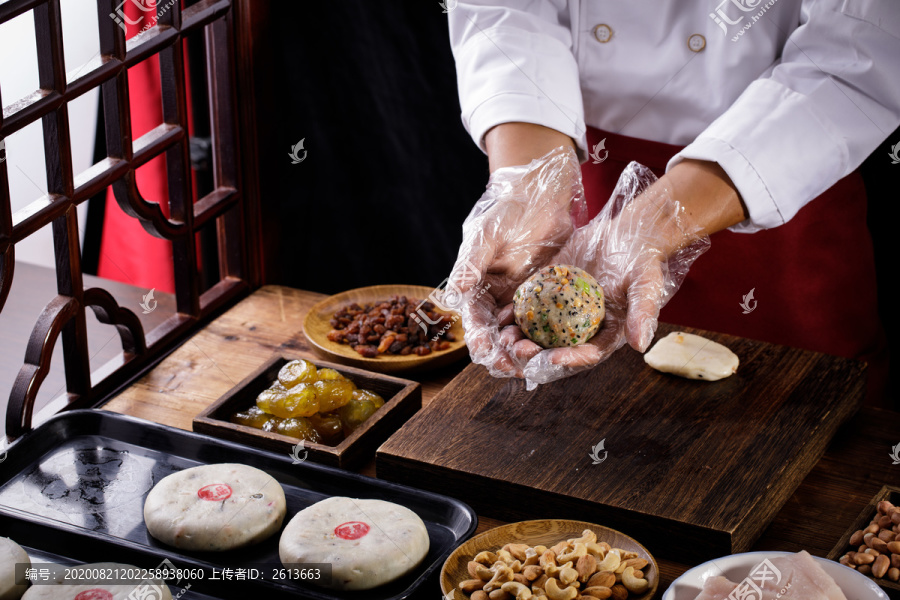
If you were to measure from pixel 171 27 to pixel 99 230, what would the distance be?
52.0 inches

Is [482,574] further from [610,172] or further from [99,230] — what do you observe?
[99,230]

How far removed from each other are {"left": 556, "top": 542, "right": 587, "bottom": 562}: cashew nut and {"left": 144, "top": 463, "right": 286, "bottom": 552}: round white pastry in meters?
0.44

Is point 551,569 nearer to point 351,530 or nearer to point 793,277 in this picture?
point 351,530

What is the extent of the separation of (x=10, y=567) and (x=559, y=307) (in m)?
0.92

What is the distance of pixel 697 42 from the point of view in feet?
6.22

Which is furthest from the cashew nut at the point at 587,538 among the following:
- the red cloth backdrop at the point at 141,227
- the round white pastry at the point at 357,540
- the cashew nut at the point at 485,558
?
the red cloth backdrop at the point at 141,227

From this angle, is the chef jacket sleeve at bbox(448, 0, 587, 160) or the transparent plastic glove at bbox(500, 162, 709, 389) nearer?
the transparent plastic glove at bbox(500, 162, 709, 389)

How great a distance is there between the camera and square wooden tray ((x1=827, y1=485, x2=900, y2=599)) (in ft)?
3.90

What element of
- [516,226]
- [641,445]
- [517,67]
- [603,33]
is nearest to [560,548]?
[641,445]

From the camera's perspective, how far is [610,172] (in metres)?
2.11

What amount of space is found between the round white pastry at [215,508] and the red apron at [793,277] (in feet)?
3.55

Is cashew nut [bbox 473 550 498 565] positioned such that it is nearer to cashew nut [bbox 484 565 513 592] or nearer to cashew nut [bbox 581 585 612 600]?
cashew nut [bbox 484 565 513 592]

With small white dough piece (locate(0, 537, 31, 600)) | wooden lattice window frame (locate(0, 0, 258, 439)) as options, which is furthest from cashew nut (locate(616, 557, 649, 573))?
wooden lattice window frame (locate(0, 0, 258, 439))

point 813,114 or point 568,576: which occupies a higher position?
point 813,114
